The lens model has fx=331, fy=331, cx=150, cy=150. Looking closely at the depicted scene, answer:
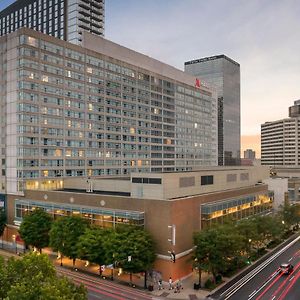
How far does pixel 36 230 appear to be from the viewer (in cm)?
7231

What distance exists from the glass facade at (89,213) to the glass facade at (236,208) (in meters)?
14.4

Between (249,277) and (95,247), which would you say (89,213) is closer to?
(95,247)

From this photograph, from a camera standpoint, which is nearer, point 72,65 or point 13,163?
point 13,163

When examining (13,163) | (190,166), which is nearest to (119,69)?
(13,163)

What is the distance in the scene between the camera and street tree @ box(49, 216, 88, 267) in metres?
64.2

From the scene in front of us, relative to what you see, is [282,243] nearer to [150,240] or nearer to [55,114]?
[150,240]

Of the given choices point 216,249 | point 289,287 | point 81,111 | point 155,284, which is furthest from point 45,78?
point 289,287

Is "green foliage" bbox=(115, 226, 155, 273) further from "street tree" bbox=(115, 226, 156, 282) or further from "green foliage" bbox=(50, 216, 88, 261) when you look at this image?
"green foliage" bbox=(50, 216, 88, 261)

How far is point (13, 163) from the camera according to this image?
8944 centimetres

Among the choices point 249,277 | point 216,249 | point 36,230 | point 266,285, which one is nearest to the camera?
point 216,249

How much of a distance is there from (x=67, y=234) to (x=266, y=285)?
3744cm

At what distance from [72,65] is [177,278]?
232ft

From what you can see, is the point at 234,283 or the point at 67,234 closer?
the point at 234,283

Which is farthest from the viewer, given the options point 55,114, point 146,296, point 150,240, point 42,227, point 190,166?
point 190,166
